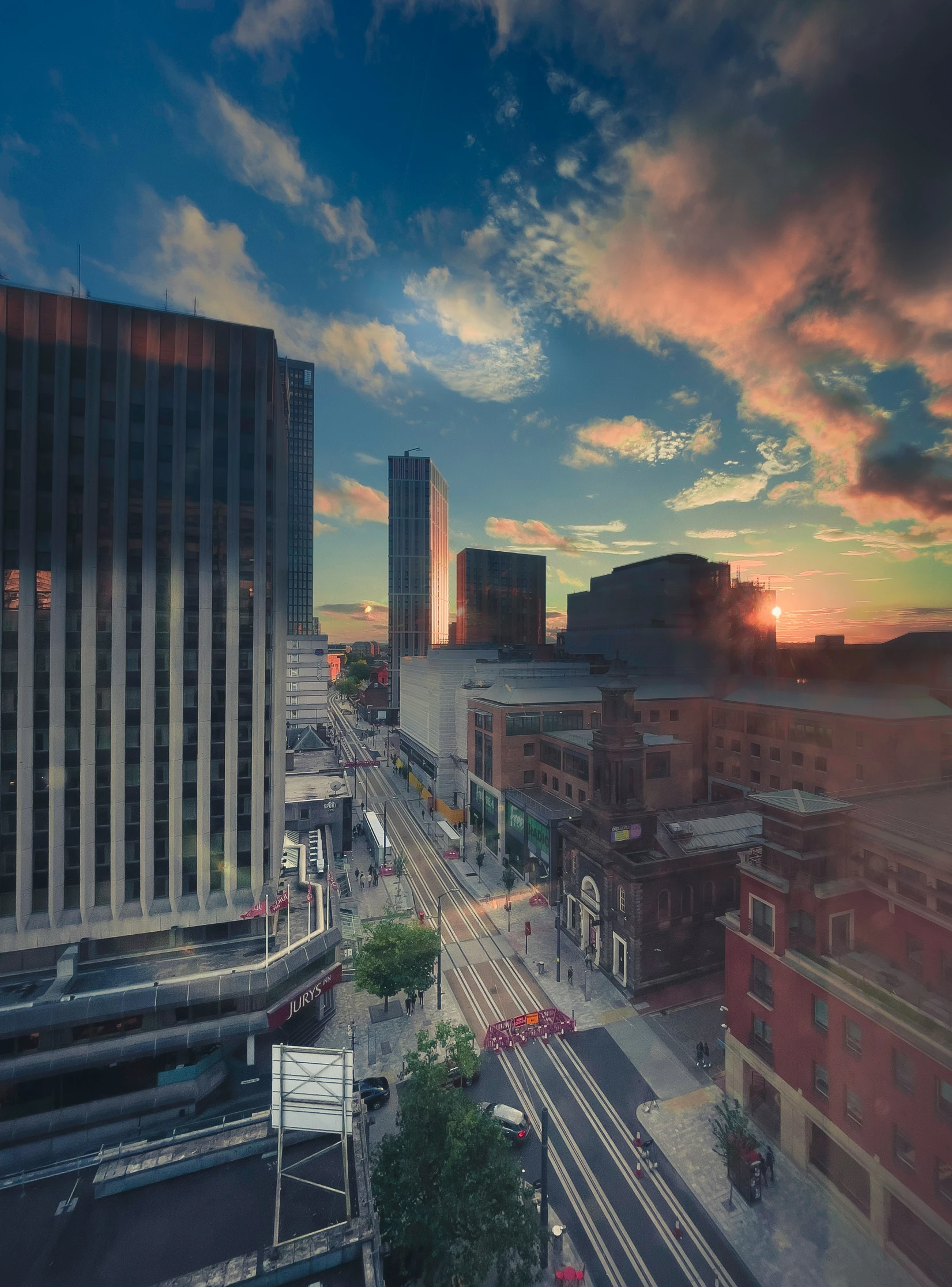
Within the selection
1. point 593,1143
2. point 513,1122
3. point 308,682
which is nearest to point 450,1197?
point 513,1122

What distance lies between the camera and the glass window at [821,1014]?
22.6 meters

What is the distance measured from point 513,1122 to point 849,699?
45005 mm

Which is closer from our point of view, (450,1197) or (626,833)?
(450,1197)

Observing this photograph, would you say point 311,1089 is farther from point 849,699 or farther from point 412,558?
point 412,558

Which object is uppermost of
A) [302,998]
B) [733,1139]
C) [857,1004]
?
[857,1004]

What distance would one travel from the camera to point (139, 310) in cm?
3572

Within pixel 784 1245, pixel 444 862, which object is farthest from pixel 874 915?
pixel 444 862

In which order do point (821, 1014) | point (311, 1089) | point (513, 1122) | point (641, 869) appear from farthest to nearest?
point (641, 869), point (513, 1122), point (821, 1014), point (311, 1089)

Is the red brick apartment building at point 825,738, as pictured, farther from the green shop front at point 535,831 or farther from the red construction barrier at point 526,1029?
the green shop front at point 535,831

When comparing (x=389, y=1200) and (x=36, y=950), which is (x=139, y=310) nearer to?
(x=36, y=950)

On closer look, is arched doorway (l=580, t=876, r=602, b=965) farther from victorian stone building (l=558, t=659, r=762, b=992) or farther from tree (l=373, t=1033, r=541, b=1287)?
tree (l=373, t=1033, r=541, b=1287)

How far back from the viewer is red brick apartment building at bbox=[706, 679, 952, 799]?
43.1 m

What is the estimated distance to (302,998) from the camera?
32875 millimetres

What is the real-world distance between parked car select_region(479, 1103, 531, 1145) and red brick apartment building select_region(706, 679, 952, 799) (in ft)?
78.0
